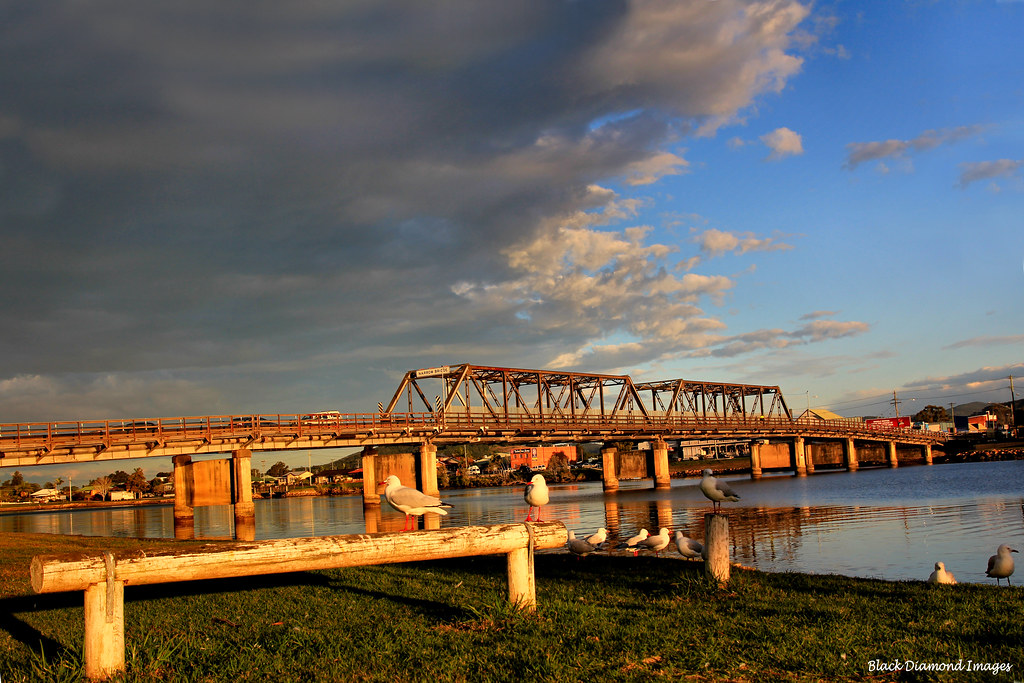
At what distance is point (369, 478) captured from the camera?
5647 cm

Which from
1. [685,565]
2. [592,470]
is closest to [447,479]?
[592,470]

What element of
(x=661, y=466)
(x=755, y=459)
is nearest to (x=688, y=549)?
(x=661, y=466)

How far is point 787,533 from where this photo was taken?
23938 millimetres

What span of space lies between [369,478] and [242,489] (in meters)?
11.5

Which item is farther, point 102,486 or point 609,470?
point 102,486

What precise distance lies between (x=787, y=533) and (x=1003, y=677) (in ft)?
62.7

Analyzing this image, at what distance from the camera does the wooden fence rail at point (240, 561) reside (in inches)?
249

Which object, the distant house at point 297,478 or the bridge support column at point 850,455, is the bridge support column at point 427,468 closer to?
the bridge support column at point 850,455

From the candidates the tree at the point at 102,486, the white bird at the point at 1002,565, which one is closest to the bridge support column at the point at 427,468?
the white bird at the point at 1002,565

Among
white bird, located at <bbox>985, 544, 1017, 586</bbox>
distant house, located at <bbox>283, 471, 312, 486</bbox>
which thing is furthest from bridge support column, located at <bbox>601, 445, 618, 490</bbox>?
distant house, located at <bbox>283, 471, 312, 486</bbox>

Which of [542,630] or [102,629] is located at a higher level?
[102,629]

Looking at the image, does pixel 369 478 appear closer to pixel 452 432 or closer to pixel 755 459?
pixel 452 432

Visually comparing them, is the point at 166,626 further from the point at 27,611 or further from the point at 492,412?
the point at 492,412

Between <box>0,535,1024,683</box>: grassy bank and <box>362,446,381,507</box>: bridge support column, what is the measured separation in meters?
44.4
